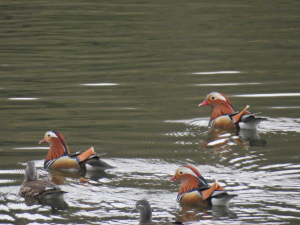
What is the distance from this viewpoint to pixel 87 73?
18.8 m

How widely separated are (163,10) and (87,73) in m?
15.9

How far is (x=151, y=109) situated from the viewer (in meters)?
14.3

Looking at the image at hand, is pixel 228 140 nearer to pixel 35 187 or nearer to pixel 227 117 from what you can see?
pixel 227 117

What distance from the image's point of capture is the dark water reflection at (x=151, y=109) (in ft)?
27.3

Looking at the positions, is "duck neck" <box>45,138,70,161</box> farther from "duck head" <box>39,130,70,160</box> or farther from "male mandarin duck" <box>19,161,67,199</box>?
"male mandarin duck" <box>19,161,67,199</box>

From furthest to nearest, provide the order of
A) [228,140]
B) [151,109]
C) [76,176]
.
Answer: [151,109]
[228,140]
[76,176]

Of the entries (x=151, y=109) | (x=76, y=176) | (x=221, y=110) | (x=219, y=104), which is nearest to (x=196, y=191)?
(x=76, y=176)

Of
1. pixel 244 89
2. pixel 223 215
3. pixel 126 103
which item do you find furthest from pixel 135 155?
pixel 244 89

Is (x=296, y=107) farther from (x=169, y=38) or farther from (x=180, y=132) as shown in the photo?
(x=169, y=38)

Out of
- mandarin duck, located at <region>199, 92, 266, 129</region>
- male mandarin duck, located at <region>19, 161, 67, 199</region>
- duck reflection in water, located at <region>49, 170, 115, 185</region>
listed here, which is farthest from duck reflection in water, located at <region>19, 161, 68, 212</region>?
mandarin duck, located at <region>199, 92, 266, 129</region>

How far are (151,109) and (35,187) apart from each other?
5.96 metres

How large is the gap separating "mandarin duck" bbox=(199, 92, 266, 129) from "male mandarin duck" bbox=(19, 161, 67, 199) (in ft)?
15.8

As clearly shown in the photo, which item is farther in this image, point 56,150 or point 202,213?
point 56,150

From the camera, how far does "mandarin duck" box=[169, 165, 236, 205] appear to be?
788 centimetres
